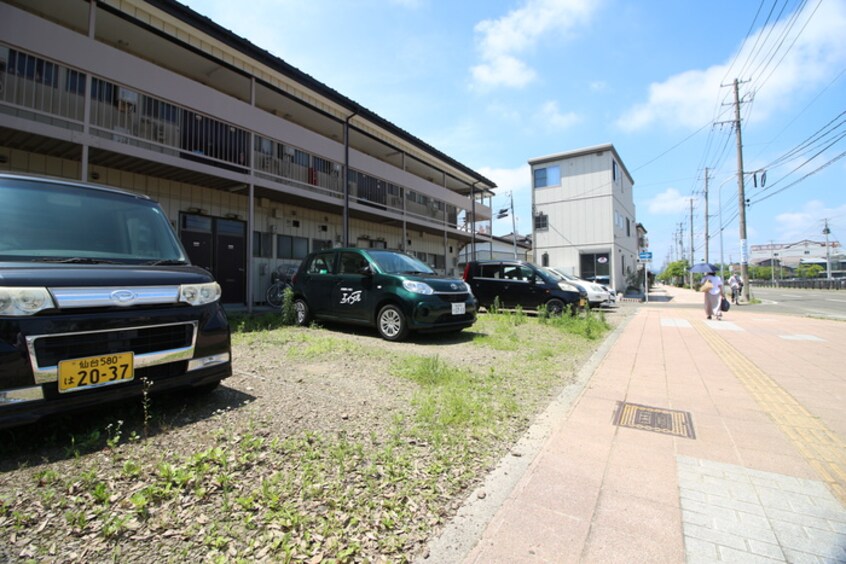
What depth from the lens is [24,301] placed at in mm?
2094

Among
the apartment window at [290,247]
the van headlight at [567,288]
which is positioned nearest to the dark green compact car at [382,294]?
the van headlight at [567,288]

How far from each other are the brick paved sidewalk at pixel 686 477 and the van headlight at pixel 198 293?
96.3 inches

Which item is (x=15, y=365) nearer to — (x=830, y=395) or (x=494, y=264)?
(x=830, y=395)

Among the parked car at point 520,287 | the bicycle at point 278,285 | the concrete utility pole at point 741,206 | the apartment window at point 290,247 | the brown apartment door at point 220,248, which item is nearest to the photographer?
the brown apartment door at point 220,248

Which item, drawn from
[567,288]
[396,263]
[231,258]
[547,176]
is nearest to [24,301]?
[396,263]

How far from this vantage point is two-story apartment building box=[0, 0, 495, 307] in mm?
6953

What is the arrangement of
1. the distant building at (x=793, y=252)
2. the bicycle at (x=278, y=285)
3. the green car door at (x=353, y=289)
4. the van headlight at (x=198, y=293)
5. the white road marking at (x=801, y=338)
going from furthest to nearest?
the distant building at (x=793, y=252) < the bicycle at (x=278, y=285) < the white road marking at (x=801, y=338) < the green car door at (x=353, y=289) < the van headlight at (x=198, y=293)

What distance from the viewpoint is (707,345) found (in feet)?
22.6

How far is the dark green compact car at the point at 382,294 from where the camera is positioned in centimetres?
589

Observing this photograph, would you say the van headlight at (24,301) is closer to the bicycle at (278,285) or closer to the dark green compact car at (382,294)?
the dark green compact car at (382,294)

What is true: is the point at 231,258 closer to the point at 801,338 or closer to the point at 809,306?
the point at 801,338

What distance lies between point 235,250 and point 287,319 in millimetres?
4930

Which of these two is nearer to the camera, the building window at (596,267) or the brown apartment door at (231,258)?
the brown apartment door at (231,258)

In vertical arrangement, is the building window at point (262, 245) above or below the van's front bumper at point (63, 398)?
above
